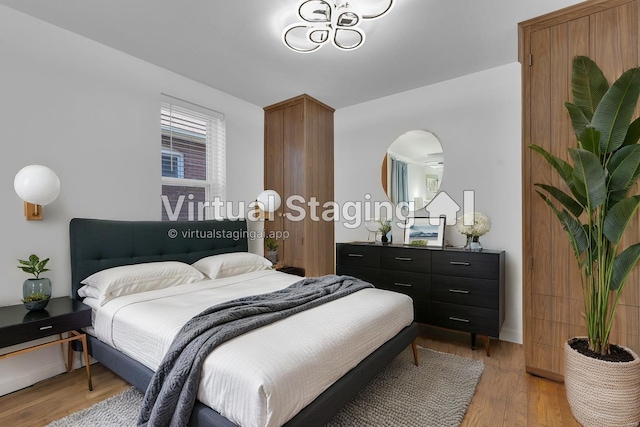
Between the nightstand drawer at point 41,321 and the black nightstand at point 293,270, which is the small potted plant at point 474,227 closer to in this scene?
the black nightstand at point 293,270

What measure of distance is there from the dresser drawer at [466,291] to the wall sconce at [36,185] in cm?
320

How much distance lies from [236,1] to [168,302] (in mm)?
2130

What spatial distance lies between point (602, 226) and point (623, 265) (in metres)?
0.24

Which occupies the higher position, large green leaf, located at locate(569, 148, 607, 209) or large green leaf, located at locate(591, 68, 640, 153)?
large green leaf, located at locate(591, 68, 640, 153)

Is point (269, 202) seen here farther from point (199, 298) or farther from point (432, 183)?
point (432, 183)

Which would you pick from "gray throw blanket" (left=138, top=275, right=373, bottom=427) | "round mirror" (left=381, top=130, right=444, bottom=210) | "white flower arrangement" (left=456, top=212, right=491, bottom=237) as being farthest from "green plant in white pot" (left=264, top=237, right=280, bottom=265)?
"white flower arrangement" (left=456, top=212, right=491, bottom=237)

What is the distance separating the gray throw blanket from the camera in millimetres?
1328

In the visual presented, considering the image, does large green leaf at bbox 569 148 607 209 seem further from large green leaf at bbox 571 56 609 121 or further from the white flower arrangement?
the white flower arrangement

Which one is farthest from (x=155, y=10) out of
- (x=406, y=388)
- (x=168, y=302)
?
(x=406, y=388)

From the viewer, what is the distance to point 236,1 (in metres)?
2.10

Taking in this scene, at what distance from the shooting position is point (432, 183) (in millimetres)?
3477

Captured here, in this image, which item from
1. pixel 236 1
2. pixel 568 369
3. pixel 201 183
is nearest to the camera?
pixel 568 369

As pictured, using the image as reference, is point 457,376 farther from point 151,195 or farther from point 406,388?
point 151,195

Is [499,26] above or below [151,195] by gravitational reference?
above
